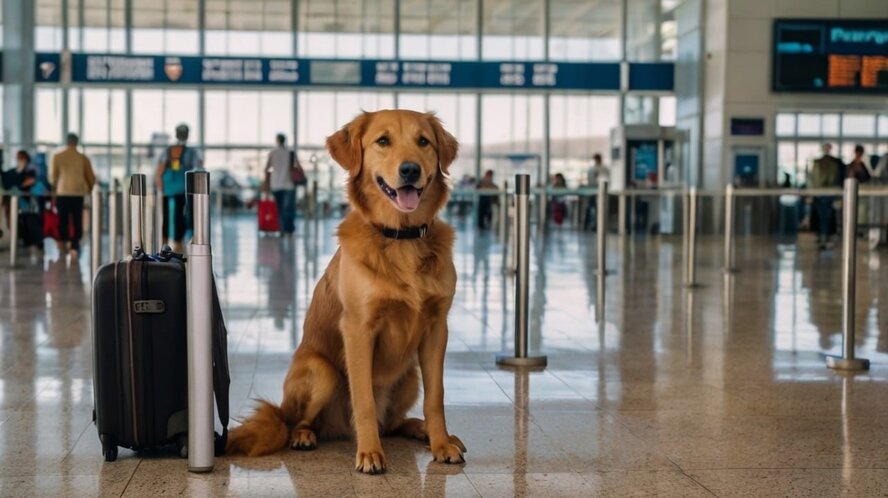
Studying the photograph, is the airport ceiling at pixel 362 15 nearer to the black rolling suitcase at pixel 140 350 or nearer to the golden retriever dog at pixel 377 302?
the golden retriever dog at pixel 377 302

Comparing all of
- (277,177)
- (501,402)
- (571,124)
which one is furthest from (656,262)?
(571,124)

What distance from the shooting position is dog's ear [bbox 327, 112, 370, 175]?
411 cm

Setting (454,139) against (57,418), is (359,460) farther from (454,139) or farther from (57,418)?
(57,418)

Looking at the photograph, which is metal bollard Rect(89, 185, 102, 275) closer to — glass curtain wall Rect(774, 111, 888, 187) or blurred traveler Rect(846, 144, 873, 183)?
blurred traveler Rect(846, 144, 873, 183)

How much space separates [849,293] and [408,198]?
3722 mm

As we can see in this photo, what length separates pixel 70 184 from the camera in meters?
16.2

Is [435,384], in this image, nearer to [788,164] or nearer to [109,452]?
[109,452]

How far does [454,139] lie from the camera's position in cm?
421

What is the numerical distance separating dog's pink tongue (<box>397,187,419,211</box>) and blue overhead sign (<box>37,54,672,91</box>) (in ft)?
81.0

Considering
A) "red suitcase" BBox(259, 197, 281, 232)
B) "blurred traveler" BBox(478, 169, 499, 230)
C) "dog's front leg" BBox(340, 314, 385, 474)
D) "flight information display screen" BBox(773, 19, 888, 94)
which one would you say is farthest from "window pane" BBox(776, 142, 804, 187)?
"dog's front leg" BBox(340, 314, 385, 474)

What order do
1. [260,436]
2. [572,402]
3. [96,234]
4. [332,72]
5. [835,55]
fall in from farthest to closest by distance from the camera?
[332,72]
[835,55]
[96,234]
[572,402]
[260,436]

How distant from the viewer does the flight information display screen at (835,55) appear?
976 inches

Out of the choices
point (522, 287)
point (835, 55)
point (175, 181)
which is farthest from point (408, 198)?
point (835, 55)

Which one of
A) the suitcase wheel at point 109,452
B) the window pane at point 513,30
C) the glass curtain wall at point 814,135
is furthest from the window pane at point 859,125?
the suitcase wheel at point 109,452
